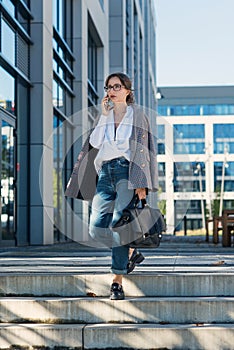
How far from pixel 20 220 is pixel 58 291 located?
9.21 m

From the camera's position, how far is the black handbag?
19.9 feet

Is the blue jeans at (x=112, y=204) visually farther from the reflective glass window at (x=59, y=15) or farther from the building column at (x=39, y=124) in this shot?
the reflective glass window at (x=59, y=15)

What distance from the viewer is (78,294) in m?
6.51

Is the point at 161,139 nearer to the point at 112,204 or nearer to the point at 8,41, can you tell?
the point at 112,204

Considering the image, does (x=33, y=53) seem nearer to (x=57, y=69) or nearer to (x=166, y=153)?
(x=57, y=69)

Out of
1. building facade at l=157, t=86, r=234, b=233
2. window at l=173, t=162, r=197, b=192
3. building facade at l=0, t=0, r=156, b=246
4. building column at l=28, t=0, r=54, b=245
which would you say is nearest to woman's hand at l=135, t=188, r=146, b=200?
window at l=173, t=162, r=197, b=192

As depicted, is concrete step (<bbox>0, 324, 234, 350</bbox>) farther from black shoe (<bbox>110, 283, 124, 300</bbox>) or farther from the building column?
the building column

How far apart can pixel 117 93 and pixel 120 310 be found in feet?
5.69

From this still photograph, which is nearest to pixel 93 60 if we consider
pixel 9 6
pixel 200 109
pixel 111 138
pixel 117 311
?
pixel 9 6

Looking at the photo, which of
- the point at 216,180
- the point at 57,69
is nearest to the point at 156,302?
the point at 57,69

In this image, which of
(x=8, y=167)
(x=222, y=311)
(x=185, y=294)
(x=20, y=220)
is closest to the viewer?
(x=222, y=311)

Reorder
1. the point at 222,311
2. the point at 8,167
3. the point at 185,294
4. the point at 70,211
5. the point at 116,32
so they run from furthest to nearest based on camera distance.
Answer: the point at 116,32 → the point at 70,211 → the point at 8,167 → the point at 185,294 → the point at 222,311

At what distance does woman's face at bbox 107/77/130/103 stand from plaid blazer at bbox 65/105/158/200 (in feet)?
0.42

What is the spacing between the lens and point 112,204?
6184 millimetres
